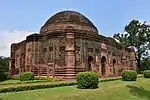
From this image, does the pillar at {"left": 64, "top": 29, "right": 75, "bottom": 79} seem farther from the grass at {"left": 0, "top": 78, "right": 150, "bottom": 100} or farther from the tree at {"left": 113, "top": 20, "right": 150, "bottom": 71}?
the tree at {"left": 113, "top": 20, "right": 150, "bottom": 71}

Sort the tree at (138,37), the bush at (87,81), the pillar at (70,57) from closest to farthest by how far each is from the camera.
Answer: the bush at (87,81), the pillar at (70,57), the tree at (138,37)

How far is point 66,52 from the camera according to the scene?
21188 mm

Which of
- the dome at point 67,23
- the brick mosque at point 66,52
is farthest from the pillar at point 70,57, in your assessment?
the dome at point 67,23

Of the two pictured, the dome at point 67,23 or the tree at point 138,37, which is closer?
the dome at point 67,23

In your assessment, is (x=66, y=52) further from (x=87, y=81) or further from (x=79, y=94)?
(x=79, y=94)

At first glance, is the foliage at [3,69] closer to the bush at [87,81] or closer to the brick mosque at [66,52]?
the brick mosque at [66,52]

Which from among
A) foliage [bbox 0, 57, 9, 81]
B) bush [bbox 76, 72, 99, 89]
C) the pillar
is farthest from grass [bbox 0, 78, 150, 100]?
foliage [bbox 0, 57, 9, 81]

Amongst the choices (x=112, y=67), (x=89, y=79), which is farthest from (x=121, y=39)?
(x=89, y=79)

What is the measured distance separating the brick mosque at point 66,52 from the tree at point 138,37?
15222 mm

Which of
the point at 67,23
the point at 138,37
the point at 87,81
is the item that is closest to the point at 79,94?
the point at 87,81

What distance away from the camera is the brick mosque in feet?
70.5

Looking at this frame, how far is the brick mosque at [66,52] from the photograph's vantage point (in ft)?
70.5

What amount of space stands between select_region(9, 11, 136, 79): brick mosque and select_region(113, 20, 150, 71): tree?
1522 cm

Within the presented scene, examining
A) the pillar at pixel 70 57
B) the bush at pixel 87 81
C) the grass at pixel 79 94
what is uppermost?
the pillar at pixel 70 57
